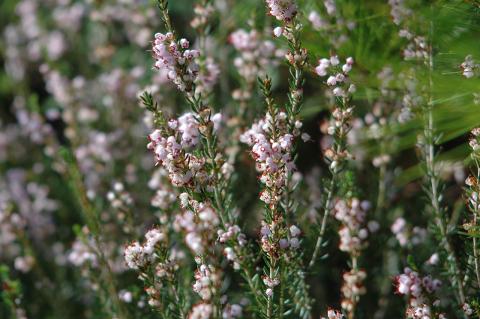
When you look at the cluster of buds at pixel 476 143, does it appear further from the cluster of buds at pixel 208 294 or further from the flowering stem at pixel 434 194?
the cluster of buds at pixel 208 294

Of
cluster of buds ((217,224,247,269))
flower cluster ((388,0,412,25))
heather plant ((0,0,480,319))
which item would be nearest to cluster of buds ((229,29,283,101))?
heather plant ((0,0,480,319))

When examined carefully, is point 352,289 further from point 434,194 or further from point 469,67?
point 469,67

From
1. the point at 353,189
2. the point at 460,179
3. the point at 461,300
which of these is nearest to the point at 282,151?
the point at 353,189

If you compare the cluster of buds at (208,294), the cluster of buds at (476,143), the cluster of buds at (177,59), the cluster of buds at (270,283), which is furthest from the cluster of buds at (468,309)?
the cluster of buds at (177,59)

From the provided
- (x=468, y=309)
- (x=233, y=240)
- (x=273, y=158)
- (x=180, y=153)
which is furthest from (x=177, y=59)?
(x=468, y=309)

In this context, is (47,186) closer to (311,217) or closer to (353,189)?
(311,217)

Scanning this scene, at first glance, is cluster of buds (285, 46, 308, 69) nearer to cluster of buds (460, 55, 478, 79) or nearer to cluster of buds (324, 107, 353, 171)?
cluster of buds (324, 107, 353, 171)
